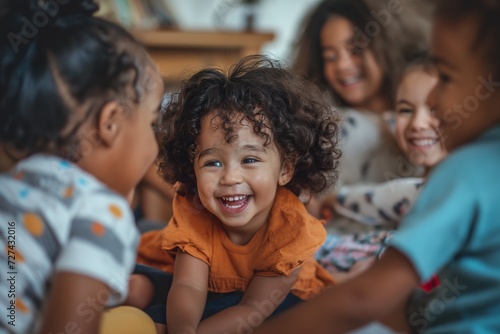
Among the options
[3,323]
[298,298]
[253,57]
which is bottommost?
[298,298]

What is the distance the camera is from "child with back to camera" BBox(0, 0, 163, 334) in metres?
0.50

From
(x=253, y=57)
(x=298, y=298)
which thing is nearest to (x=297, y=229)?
(x=298, y=298)

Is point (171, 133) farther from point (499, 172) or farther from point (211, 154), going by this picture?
point (499, 172)

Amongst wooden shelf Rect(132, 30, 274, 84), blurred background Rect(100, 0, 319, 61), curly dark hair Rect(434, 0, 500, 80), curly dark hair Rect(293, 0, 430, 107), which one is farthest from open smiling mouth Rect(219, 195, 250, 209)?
blurred background Rect(100, 0, 319, 61)

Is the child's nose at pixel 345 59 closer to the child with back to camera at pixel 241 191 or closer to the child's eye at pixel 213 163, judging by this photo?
the child with back to camera at pixel 241 191

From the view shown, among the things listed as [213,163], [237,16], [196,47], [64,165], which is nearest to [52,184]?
[64,165]

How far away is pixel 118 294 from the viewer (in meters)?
0.52

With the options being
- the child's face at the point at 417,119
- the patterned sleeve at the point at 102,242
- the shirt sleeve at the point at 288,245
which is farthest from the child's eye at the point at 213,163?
the child's face at the point at 417,119

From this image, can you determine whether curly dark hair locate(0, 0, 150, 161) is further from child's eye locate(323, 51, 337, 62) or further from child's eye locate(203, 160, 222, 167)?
child's eye locate(323, 51, 337, 62)

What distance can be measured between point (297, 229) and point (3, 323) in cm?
35

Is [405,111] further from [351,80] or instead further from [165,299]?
[165,299]

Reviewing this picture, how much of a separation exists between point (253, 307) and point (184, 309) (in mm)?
75

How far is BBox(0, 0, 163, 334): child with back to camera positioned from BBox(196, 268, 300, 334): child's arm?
0.60 ft

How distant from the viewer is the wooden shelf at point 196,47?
200cm
